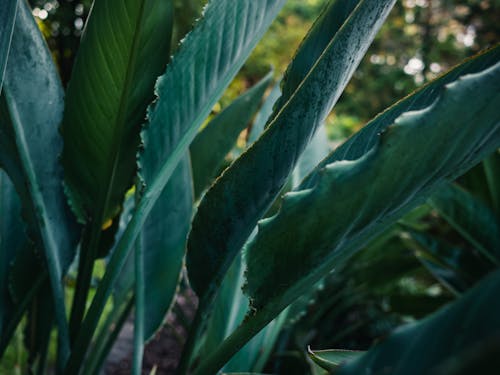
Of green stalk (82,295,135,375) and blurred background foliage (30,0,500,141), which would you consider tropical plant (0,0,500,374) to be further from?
blurred background foliage (30,0,500,141)

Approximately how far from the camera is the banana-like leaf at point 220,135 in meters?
1.15

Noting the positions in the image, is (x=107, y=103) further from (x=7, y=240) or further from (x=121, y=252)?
(x=7, y=240)

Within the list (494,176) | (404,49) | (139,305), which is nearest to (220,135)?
(139,305)

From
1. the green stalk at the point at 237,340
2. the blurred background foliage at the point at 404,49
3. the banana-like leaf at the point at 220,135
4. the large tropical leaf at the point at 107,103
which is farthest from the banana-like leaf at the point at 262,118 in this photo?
the blurred background foliage at the point at 404,49

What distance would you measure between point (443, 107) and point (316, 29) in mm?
316

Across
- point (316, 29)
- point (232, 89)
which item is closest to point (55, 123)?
point (316, 29)

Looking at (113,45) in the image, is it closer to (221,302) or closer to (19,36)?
(19,36)

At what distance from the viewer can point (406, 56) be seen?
20.8 ft

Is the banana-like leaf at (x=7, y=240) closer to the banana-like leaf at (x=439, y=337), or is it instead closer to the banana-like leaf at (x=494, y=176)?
the banana-like leaf at (x=439, y=337)

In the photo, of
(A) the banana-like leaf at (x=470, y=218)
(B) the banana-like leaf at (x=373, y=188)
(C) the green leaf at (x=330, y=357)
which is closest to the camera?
(B) the banana-like leaf at (x=373, y=188)

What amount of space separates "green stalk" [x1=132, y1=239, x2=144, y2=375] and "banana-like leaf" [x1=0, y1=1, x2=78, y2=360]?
113mm

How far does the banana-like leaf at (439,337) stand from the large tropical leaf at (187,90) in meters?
0.47

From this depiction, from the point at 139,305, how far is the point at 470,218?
997 millimetres

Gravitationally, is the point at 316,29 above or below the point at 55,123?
above
